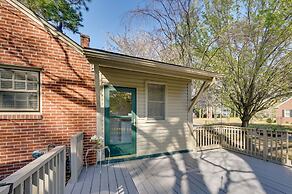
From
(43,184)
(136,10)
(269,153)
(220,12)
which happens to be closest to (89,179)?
(43,184)

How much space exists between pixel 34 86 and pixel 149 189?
3.38 m

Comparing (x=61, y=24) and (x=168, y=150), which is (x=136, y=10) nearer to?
(x=61, y=24)

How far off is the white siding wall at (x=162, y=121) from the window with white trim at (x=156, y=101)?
0.53 feet

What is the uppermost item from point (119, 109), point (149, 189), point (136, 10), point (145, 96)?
point (136, 10)

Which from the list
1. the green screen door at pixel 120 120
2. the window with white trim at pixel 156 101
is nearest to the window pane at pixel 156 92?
the window with white trim at pixel 156 101

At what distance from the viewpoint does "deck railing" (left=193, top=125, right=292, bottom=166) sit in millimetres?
4621

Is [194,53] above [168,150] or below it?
above

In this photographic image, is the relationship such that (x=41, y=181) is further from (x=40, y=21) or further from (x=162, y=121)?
(x=162, y=121)

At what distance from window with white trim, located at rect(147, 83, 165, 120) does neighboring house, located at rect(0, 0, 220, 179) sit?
3 cm

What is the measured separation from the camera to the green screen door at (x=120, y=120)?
473 centimetres

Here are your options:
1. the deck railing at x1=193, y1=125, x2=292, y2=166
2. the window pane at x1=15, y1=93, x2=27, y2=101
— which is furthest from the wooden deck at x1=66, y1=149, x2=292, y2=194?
the window pane at x1=15, y1=93, x2=27, y2=101

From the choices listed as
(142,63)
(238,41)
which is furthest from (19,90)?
(238,41)

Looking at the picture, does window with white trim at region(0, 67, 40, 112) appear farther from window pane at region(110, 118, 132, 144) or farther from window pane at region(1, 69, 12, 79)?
window pane at region(110, 118, 132, 144)

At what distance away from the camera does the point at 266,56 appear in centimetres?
678
